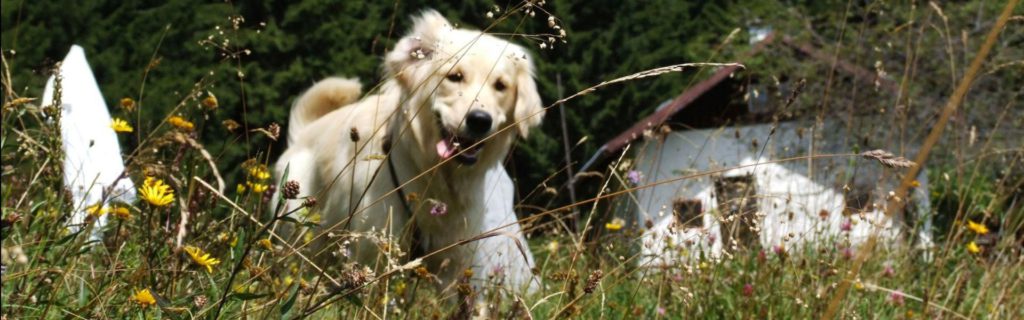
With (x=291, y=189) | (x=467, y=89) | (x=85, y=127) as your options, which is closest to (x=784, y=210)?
(x=467, y=89)

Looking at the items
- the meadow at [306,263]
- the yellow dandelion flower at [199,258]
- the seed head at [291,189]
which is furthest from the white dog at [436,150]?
the seed head at [291,189]

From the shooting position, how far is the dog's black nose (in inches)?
145

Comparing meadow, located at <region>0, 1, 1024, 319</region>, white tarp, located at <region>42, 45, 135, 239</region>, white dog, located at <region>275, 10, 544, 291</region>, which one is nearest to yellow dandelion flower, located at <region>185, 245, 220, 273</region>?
meadow, located at <region>0, 1, 1024, 319</region>

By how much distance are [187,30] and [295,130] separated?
17.7ft

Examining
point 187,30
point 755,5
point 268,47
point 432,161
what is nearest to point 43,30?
point 187,30

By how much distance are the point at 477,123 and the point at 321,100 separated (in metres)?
1.68

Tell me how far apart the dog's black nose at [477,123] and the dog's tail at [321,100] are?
139 centimetres

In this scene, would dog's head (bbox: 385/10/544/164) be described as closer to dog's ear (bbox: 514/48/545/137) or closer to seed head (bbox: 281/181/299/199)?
dog's ear (bbox: 514/48/545/137)

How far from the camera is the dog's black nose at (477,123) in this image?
3678 millimetres

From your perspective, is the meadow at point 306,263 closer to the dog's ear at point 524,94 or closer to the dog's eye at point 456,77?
the dog's ear at point 524,94

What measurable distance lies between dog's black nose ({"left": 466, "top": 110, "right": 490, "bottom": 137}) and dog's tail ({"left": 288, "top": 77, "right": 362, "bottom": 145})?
139cm

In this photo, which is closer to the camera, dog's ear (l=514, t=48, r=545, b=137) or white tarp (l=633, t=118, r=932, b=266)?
white tarp (l=633, t=118, r=932, b=266)

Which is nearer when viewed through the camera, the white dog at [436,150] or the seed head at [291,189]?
the seed head at [291,189]

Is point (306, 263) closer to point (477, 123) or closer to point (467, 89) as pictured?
point (477, 123)
